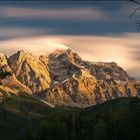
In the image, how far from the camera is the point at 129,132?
194m

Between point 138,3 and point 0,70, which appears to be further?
point 0,70

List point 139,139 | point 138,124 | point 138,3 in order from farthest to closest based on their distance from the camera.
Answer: point 138,124 → point 139,139 → point 138,3

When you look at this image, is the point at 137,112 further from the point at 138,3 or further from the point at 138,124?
the point at 138,3

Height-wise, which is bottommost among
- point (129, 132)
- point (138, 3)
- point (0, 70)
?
point (129, 132)

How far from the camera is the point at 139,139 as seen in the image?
180 m

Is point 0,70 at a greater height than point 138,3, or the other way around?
point 138,3

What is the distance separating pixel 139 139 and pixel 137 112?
695 inches

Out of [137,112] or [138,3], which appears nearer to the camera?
[138,3]

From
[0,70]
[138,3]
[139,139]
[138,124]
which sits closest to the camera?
[138,3]

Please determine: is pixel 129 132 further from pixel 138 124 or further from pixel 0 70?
pixel 0 70

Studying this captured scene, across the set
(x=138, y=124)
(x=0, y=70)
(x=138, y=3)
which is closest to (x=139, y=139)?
(x=138, y=124)

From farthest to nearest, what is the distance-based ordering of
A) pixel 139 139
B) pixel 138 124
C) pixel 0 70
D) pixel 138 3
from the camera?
pixel 138 124 < pixel 139 139 < pixel 0 70 < pixel 138 3

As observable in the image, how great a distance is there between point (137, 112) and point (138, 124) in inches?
214

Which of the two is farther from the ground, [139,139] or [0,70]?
[0,70]
